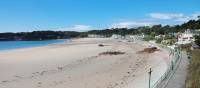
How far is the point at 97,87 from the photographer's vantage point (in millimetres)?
20000

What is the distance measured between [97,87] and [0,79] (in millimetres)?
7332

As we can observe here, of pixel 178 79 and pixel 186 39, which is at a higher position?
pixel 178 79

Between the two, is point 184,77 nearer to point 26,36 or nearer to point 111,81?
point 111,81

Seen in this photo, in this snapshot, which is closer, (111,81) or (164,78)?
(164,78)

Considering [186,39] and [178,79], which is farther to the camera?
[186,39]

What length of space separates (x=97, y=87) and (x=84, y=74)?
6.13 m

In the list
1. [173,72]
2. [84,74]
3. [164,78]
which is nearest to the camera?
[164,78]

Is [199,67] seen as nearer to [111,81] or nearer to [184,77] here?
[184,77]

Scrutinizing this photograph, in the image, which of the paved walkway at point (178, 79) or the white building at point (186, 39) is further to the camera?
the white building at point (186, 39)

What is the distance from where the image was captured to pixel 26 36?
189625mm

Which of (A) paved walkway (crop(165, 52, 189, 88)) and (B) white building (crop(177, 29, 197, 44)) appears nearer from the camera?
(A) paved walkway (crop(165, 52, 189, 88))

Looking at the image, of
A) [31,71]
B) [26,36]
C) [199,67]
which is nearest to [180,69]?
[199,67]

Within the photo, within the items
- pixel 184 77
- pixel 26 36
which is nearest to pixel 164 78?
pixel 184 77

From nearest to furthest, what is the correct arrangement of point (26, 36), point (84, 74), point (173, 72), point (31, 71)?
point (173, 72) → point (84, 74) → point (31, 71) → point (26, 36)
